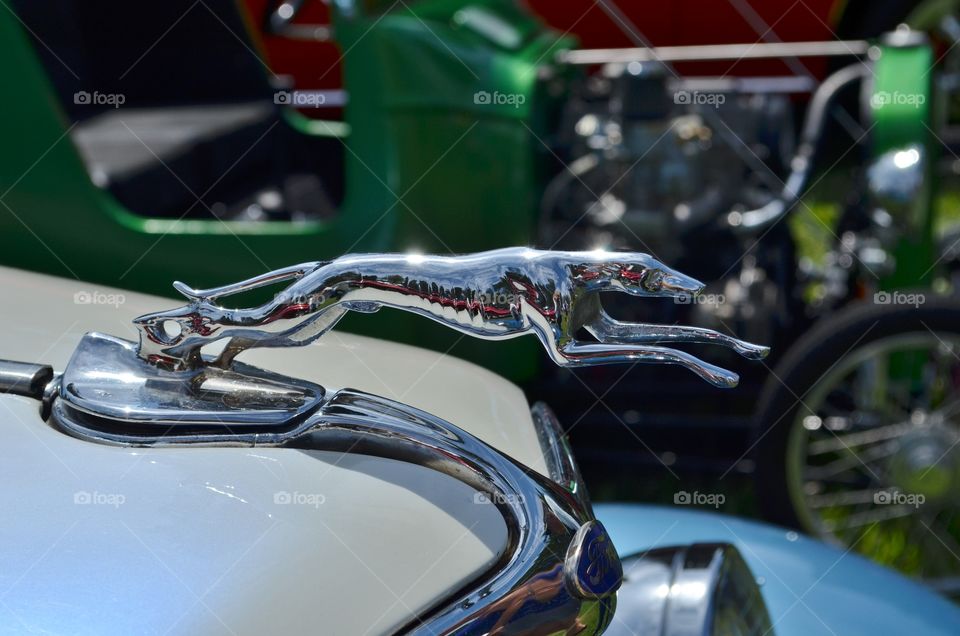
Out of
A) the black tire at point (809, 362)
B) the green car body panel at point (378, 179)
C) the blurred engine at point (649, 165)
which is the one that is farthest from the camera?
the blurred engine at point (649, 165)

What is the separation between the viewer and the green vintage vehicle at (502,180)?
7.36ft

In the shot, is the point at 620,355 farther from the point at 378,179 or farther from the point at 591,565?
the point at 378,179

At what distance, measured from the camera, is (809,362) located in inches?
94.3

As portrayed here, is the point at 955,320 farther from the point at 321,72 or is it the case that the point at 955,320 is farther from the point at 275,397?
the point at 321,72

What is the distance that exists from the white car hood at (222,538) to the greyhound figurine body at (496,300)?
4.4 inches

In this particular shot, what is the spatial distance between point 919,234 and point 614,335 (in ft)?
7.05

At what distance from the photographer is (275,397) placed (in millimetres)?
840

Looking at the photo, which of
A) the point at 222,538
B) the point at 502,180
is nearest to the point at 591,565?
the point at 222,538

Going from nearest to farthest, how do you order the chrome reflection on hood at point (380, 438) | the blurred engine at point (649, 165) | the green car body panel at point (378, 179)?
1. the chrome reflection on hood at point (380, 438)
2. the green car body panel at point (378, 179)
3. the blurred engine at point (649, 165)

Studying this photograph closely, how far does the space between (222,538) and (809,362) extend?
1.95 metres

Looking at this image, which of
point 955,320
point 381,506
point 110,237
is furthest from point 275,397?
point 955,320

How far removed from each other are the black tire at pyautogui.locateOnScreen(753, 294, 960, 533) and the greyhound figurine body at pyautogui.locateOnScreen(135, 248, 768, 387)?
1694 millimetres

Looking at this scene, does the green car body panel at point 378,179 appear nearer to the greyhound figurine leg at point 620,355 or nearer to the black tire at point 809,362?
the black tire at point 809,362

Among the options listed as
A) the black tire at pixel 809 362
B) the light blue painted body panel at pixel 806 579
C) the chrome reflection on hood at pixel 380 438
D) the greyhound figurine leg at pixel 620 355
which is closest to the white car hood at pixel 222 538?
the chrome reflection on hood at pixel 380 438
